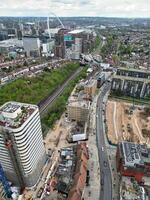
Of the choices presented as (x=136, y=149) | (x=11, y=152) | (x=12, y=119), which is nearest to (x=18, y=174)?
(x=11, y=152)

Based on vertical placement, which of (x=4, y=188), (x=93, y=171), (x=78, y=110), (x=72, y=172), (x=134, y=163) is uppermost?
(x=78, y=110)

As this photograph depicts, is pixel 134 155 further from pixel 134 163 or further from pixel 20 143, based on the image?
pixel 20 143

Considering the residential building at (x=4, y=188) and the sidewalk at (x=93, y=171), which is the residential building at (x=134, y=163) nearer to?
the sidewalk at (x=93, y=171)

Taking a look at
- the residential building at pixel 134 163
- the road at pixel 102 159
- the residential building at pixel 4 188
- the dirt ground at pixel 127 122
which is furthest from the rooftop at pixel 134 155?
the residential building at pixel 4 188

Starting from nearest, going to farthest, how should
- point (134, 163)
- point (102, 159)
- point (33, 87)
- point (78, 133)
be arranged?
point (134, 163)
point (102, 159)
point (78, 133)
point (33, 87)

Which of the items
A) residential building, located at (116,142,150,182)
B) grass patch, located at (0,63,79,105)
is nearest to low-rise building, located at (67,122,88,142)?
residential building, located at (116,142,150,182)

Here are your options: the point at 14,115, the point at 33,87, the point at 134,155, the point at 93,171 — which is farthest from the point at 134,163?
the point at 33,87

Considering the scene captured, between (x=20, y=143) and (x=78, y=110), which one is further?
(x=78, y=110)
